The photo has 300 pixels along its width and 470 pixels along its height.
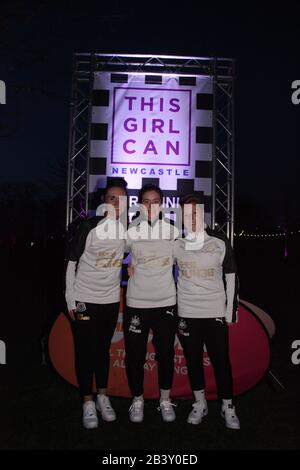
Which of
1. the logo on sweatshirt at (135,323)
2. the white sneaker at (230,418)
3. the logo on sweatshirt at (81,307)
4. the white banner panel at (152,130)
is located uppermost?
the white banner panel at (152,130)

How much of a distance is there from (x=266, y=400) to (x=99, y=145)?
3.07m

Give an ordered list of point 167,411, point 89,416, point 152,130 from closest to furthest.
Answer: point 89,416 → point 167,411 → point 152,130

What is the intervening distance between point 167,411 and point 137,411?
0.23 metres

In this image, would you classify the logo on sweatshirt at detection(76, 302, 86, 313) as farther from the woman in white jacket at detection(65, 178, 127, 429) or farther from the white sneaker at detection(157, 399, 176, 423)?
the white sneaker at detection(157, 399, 176, 423)

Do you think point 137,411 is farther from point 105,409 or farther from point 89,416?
point 89,416

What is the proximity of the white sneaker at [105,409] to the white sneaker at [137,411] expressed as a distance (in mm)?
136

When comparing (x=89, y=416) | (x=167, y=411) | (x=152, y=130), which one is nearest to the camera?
(x=89, y=416)

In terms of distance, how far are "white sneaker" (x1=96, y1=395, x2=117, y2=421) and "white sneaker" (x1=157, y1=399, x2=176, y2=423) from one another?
372 mm

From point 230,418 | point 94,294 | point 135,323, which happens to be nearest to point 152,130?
point 94,294

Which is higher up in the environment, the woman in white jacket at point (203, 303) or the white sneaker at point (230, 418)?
the woman in white jacket at point (203, 303)

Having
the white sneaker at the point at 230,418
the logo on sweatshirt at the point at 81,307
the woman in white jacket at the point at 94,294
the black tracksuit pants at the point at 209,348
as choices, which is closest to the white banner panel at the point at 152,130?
the woman in white jacket at the point at 94,294

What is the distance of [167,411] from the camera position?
3.32 meters

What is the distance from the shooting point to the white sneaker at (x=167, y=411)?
10.8ft

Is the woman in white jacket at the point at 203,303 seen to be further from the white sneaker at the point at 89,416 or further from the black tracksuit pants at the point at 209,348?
the white sneaker at the point at 89,416
